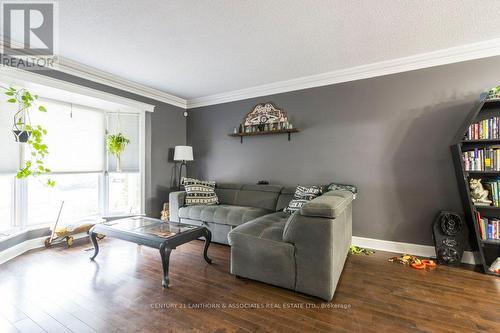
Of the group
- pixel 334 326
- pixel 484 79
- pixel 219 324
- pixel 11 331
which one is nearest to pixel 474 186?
pixel 484 79

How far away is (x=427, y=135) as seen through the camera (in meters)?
2.80

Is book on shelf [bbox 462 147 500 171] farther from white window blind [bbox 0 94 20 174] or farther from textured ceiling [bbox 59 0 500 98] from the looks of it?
white window blind [bbox 0 94 20 174]

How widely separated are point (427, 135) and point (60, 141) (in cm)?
517

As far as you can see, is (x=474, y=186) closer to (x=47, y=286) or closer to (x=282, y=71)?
(x=282, y=71)

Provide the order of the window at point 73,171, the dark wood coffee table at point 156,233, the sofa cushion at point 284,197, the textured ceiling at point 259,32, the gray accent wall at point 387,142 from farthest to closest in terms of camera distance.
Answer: the sofa cushion at point 284,197
the window at point 73,171
the gray accent wall at point 387,142
the dark wood coffee table at point 156,233
the textured ceiling at point 259,32

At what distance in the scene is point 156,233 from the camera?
2266mm

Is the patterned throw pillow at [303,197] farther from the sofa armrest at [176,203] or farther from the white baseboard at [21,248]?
the white baseboard at [21,248]

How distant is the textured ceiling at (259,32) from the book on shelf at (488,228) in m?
2.00

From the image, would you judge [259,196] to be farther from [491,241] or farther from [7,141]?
[7,141]

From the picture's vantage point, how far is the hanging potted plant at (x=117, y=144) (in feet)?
12.7

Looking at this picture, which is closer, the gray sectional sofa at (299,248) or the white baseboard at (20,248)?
the gray sectional sofa at (299,248)

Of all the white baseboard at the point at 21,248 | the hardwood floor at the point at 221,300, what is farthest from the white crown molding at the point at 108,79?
the hardwood floor at the point at 221,300

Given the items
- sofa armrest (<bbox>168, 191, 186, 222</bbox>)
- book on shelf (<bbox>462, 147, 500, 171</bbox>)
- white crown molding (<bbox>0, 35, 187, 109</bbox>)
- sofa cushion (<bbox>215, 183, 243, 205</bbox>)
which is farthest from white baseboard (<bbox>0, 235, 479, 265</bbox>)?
white crown molding (<bbox>0, 35, 187, 109</bbox>)

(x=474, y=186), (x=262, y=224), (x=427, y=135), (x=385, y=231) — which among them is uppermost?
(x=427, y=135)
